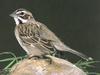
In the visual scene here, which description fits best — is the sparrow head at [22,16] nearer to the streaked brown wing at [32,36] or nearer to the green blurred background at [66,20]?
the streaked brown wing at [32,36]

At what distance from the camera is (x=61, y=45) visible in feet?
20.5

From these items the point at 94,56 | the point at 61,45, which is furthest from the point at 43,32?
the point at 94,56

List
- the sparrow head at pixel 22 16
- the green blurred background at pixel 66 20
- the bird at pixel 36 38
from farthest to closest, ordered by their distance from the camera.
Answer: the green blurred background at pixel 66 20
the sparrow head at pixel 22 16
the bird at pixel 36 38

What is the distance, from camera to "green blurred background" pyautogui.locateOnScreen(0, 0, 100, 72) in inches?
375

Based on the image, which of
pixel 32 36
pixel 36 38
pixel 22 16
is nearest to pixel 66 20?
pixel 22 16

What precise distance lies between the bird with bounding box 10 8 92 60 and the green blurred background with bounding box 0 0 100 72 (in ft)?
9.15

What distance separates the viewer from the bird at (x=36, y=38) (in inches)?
245

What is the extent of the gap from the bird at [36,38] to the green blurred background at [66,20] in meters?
2.79

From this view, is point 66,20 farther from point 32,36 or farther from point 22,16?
point 32,36

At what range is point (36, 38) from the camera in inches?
251

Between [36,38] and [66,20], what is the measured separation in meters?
3.29

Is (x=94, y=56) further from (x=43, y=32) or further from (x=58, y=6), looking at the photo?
(x=43, y=32)

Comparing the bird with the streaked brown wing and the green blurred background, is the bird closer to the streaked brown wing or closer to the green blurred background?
the streaked brown wing

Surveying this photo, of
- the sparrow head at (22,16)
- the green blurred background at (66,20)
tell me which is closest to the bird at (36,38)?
the sparrow head at (22,16)
